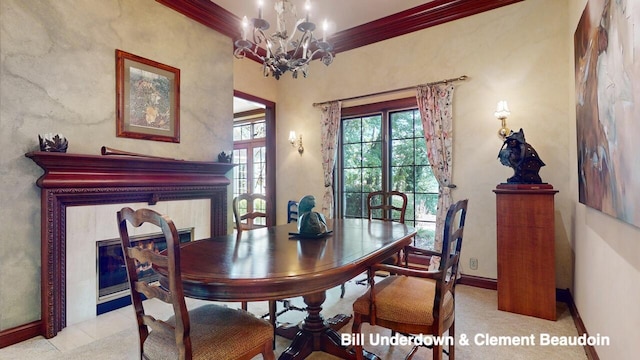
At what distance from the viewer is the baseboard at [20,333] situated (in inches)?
86.7

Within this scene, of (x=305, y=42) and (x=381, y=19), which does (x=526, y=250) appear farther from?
(x=381, y=19)

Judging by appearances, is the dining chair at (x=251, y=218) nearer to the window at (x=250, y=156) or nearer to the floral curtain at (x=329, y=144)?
the floral curtain at (x=329, y=144)

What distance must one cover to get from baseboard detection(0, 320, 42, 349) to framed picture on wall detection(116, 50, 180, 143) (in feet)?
5.44

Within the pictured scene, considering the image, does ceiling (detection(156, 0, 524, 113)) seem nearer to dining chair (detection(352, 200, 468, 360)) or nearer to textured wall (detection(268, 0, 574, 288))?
textured wall (detection(268, 0, 574, 288))

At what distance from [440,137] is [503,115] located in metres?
0.67

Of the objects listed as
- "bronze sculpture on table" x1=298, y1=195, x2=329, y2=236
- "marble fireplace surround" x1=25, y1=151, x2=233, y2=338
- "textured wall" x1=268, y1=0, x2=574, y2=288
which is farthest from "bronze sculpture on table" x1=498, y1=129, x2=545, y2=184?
"marble fireplace surround" x1=25, y1=151, x2=233, y2=338

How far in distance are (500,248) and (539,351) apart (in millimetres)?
878

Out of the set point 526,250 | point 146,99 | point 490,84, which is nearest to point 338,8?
point 490,84

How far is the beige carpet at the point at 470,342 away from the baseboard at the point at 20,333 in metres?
0.05

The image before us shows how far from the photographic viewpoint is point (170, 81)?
3.35m

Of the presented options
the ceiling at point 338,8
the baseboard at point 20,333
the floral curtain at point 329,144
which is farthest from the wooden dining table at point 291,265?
the ceiling at point 338,8

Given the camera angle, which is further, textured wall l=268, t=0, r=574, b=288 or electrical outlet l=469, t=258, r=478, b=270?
electrical outlet l=469, t=258, r=478, b=270

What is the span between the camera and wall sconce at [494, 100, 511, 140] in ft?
10.5

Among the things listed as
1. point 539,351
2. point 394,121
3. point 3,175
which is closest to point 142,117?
point 3,175
